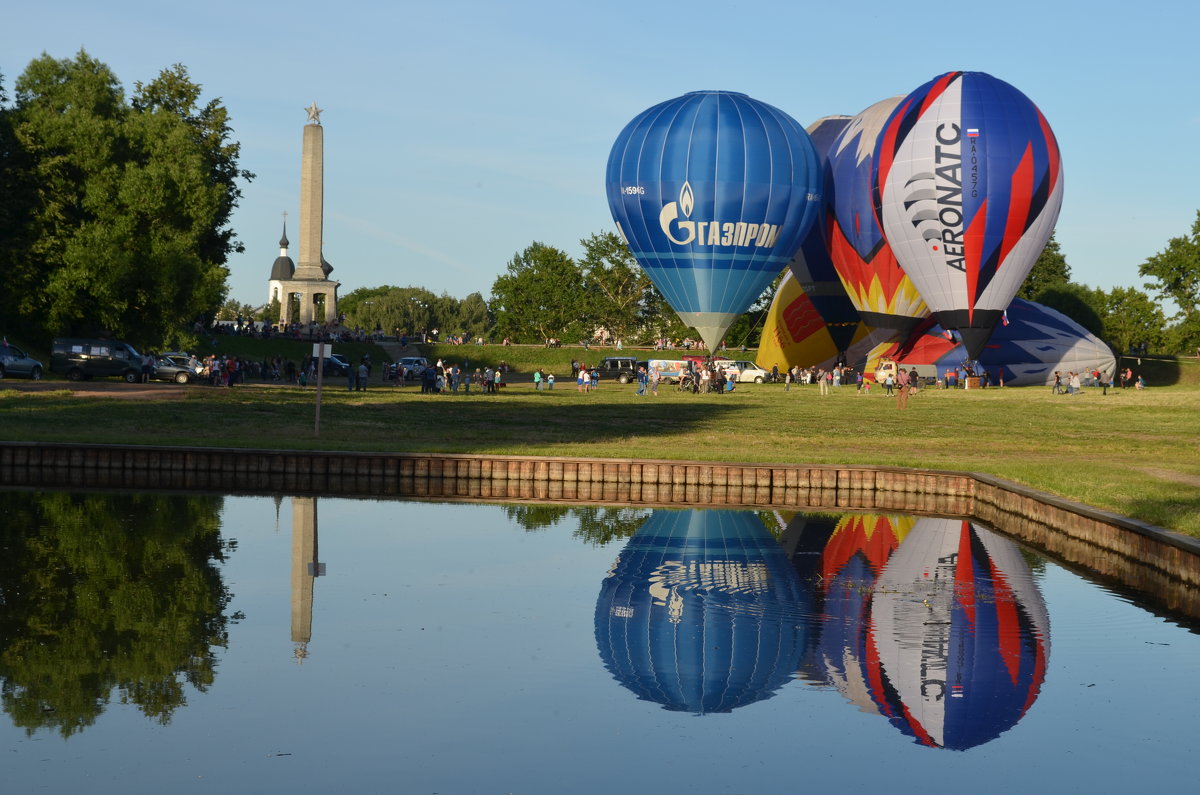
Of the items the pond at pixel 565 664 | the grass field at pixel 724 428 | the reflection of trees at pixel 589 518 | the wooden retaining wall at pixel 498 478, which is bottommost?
the pond at pixel 565 664

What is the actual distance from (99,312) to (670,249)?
24503mm

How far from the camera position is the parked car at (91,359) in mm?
55219

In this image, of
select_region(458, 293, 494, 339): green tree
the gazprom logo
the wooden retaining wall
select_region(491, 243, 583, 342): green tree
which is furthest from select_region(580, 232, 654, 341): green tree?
the wooden retaining wall

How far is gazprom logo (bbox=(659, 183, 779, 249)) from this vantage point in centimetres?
6269

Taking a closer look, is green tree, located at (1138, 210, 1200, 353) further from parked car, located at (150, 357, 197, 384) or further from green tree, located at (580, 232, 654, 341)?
parked car, located at (150, 357, 197, 384)

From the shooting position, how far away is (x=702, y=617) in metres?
17.9

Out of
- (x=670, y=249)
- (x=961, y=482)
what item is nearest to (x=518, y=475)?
(x=961, y=482)

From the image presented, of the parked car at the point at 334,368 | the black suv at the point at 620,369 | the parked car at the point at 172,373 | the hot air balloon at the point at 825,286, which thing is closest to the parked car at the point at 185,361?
the parked car at the point at 172,373

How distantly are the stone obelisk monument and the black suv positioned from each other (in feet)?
81.6

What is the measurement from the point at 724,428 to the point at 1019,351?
36.8 m

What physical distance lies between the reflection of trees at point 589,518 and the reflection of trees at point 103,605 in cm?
550

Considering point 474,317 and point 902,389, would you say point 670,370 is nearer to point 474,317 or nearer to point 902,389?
point 902,389

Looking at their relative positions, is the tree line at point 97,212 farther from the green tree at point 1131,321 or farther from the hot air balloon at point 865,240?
the green tree at point 1131,321

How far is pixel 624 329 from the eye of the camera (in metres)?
132
